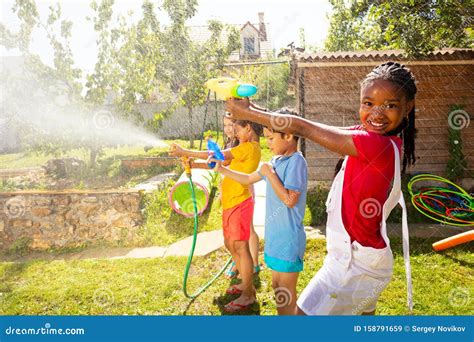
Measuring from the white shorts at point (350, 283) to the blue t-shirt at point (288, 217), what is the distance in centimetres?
39

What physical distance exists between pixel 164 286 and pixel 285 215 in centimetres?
154

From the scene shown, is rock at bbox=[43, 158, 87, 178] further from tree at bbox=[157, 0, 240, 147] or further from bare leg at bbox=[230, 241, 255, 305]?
bare leg at bbox=[230, 241, 255, 305]

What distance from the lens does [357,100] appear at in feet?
17.6

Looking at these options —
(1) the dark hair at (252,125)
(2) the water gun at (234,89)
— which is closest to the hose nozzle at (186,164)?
(1) the dark hair at (252,125)

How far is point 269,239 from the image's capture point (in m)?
2.05

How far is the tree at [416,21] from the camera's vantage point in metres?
3.61

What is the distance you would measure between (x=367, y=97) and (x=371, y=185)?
353mm

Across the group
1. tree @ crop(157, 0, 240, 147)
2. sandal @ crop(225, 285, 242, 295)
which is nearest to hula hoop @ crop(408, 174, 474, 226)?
sandal @ crop(225, 285, 242, 295)

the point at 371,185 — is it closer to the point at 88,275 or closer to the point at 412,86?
the point at 412,86

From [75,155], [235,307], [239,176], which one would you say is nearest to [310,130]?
[239,176]

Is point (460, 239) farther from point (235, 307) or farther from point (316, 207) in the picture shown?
point (316, 207)

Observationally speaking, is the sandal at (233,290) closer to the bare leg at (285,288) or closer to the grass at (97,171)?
the bare leg at (285,288)

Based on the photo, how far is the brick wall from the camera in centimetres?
526
